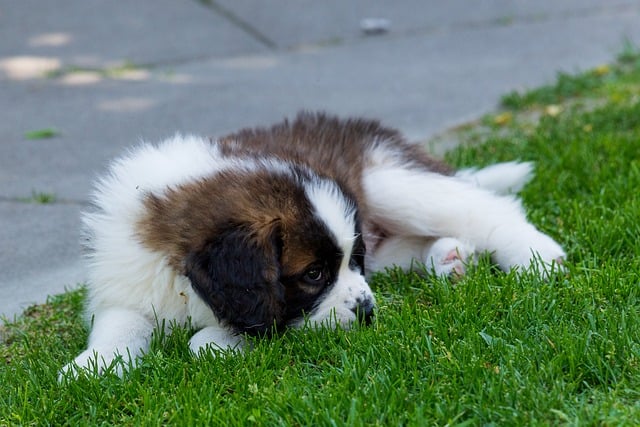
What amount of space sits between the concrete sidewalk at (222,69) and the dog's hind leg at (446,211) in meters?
1.64

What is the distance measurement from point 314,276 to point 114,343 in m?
0.82

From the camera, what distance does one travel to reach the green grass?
2936mm

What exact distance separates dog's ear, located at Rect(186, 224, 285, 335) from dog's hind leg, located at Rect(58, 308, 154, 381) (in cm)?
40

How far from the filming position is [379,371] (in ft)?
10.5

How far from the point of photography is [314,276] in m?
3.58

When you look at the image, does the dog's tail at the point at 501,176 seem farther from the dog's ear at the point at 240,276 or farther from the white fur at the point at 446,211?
Result: the dog's ear at the point at 240,276

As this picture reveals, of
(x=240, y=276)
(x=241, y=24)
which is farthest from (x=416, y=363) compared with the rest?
(x=241, y=24)

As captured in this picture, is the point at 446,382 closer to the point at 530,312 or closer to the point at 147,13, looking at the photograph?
the point at 530,312

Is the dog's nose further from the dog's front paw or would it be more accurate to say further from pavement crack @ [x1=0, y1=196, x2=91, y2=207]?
pavement crack @ [x1=0, y1=196, x2=91, y2=207]

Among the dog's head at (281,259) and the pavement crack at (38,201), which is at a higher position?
the dog's head at (281,259)

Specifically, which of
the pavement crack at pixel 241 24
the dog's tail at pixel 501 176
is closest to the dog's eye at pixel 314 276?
the dog's tail at pixel 501 176

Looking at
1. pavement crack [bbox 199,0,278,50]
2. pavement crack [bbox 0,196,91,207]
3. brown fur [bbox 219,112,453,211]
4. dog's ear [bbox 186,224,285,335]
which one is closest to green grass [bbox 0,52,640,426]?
dog's ear [bbox 186,224,285,335]

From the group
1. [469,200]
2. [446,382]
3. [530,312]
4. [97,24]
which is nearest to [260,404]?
[446,382]

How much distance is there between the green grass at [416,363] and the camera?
9.63ft
